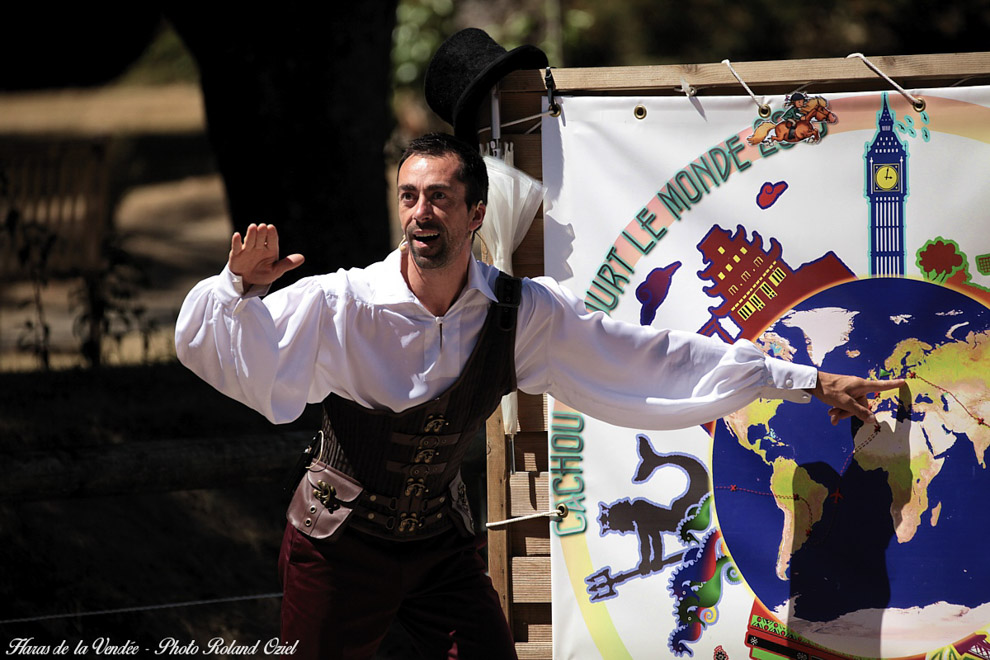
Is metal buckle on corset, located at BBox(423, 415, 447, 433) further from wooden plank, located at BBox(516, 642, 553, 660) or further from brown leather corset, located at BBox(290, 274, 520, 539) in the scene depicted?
wooden plank, located at BBox(516, 642, 553, 660)

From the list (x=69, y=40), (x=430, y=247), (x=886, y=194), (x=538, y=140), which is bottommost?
(x=430, y=247)

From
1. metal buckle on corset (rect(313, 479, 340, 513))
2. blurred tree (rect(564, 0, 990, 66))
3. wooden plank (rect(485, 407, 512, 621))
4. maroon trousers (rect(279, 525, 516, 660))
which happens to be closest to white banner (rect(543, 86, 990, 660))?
wooden plank (rect(485, 407, 512, 621))

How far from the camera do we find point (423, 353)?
2.98 metres

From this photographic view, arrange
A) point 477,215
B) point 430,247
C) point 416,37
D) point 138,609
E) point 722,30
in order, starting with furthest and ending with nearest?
point 722,30 → point 416,37 → point 138,609 → point 477,215 → point 430,247

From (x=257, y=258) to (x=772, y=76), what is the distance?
2.00 metres

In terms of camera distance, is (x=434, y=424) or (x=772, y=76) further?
(x=772, y=76)

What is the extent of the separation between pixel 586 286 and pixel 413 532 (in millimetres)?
1167

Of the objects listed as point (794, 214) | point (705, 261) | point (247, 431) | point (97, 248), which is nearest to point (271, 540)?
point (247, 431)

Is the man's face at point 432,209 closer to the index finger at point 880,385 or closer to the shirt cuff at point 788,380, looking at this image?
the shirt cuff at point 788,380

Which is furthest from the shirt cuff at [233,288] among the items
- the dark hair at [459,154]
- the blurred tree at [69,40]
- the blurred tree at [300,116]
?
the blurred tree at [69,40]

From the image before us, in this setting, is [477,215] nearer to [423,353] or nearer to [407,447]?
[423,353]

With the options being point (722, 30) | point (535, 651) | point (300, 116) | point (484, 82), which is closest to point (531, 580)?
point (535, 651)

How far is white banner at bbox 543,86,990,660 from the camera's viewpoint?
11.9ft

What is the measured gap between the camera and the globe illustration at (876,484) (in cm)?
363
